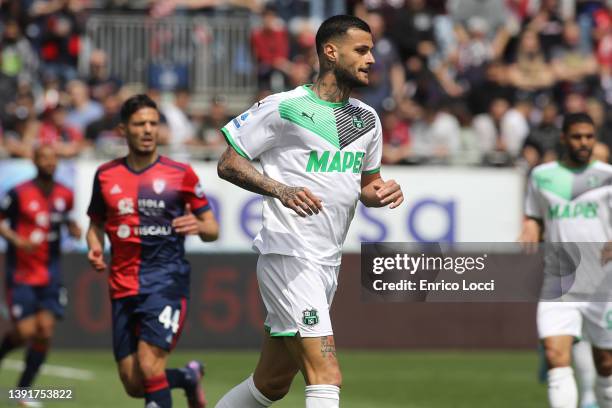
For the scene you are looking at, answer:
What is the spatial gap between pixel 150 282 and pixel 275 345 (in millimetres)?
2190

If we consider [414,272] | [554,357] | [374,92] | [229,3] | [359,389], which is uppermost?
[229,3]

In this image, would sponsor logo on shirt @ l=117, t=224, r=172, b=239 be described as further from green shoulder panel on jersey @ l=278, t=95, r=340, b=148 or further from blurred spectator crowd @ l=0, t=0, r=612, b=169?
blurred spectator crowd @ l=0, t=0, r=612, b=169

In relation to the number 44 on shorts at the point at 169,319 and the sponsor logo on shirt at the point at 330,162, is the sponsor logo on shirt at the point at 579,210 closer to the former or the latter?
the number 44 on shorts at the point at 169,319

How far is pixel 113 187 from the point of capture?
1017 centimetres

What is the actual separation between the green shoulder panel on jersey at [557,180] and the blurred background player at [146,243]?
2.61 m

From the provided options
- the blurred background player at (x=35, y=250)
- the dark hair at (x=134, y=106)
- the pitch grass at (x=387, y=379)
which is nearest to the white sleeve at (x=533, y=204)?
the pitch grass at (x=387, y=379)

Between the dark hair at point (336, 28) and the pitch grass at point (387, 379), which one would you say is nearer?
the dark hair at point (336, 28)

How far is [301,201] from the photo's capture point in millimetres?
7441

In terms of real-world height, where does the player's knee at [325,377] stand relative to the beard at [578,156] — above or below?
below

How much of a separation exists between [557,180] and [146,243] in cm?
322

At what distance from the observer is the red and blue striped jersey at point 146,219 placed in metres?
10.0

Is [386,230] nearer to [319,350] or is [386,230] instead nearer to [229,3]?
[229,3]

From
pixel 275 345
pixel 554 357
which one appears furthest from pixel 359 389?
pixel 275 345

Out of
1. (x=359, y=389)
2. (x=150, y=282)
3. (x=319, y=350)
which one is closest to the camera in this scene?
(x=319, y=350)
